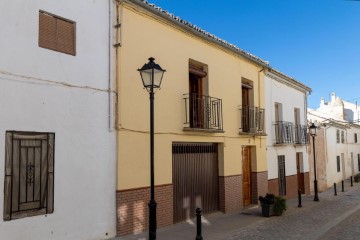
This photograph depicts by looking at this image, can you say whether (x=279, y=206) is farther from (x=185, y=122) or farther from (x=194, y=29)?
(x=194, y=29)

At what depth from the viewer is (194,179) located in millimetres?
10719

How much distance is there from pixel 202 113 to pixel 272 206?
3.63m

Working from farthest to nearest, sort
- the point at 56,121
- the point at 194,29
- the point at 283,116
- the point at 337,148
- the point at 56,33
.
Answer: the point at 337,148
the point at 283,116
the point at 194,29
the point at 56,33
the point at 56,121

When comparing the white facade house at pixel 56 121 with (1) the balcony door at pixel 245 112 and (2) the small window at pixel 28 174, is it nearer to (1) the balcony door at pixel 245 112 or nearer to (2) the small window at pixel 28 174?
(2) the small window at pixel 28 174

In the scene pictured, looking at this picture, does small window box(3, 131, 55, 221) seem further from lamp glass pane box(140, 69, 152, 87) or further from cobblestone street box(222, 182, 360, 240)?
cobblestone street box(222, 182, 360, 240)

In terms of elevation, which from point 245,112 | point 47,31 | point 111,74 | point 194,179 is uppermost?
point 47,31

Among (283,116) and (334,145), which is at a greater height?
(283,116)

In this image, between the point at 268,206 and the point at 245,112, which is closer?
the point at 268,206

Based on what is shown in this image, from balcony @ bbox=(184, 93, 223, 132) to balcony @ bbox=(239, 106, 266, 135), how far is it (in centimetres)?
181

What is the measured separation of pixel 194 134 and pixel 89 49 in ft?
13.3

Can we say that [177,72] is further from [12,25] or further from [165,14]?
[12,25]

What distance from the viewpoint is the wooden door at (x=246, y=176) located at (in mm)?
13438

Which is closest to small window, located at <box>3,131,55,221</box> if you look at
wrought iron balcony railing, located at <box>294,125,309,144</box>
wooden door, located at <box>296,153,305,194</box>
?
wrought iron balcony railing, located at <box>294,125,309,144</box>

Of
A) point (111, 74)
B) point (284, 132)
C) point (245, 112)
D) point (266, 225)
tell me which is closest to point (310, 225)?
point (266, 225)
